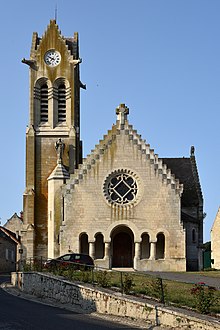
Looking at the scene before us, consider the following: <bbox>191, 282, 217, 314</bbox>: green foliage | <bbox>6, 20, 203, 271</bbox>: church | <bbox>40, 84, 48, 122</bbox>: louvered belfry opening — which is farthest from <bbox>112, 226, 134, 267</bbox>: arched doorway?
<bbox>191, 282, 217, 314</bbox>: green foliage

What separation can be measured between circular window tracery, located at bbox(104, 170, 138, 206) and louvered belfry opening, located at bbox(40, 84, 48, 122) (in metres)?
12.1

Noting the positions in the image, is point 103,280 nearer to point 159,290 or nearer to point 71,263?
point 159,290

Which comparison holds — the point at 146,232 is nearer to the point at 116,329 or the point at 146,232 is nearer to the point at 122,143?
the point at 122,143

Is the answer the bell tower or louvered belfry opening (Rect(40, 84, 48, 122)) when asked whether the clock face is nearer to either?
the bell tower

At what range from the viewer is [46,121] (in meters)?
62.5

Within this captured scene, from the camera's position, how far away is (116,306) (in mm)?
23109

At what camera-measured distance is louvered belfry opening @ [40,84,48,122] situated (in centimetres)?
6266

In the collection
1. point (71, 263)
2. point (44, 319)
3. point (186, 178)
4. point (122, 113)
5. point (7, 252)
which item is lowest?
point (44, 319)

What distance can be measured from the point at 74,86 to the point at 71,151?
628cm

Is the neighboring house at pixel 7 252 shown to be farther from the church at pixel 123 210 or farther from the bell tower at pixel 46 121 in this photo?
the church at pixel 123 210

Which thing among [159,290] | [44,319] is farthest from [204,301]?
[44,319]

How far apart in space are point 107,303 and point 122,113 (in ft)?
103

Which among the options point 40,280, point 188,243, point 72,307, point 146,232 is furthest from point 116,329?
point 188,243

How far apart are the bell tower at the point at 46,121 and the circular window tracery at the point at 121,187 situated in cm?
785
